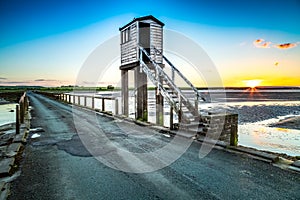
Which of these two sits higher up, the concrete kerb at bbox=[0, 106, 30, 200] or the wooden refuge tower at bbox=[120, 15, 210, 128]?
the wooden refuge tower at bbox=[120, 15, 210, 128]

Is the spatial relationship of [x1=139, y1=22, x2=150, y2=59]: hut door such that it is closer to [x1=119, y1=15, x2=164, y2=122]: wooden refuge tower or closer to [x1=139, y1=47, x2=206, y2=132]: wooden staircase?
[x1=119, y1=15, x2=164, y2=122]: wooden refuge tower

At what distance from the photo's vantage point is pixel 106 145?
Answer: 6.62m

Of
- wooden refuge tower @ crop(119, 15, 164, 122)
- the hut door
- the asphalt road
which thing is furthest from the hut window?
the asphalt road

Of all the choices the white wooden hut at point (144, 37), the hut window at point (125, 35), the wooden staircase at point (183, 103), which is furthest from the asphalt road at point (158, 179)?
the hut window at point (125, 35)

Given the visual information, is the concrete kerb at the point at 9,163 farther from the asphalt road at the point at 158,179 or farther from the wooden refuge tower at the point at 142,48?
the wooden refuge tower at the point at 142,48

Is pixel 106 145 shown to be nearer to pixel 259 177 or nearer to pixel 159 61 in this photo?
pixel 259 177

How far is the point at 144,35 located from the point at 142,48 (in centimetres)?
138

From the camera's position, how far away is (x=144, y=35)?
13250mm

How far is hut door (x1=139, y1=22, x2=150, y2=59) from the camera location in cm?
1305

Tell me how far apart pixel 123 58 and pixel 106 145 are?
9.38 m

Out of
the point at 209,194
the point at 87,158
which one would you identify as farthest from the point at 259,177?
the point at 87,158

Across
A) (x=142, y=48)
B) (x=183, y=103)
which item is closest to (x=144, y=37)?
(x=142, y=48)

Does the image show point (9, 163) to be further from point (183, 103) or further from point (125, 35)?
point (125, 35)

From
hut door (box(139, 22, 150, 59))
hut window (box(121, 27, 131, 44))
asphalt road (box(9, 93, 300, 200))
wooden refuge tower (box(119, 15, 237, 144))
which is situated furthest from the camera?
hut window (box(121, 27, 131, 44))
